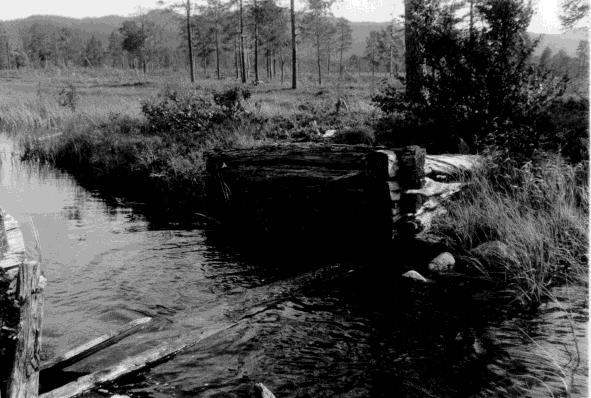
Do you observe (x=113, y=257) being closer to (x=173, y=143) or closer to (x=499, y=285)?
(x=499, y=285)

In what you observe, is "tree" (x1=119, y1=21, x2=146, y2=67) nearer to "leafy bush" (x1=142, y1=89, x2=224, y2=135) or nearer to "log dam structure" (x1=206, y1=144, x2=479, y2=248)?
"leafy bush" (x1=142, y1=89, x2=224, y2=135)

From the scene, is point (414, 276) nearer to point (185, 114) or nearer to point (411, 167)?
point (411, 167)

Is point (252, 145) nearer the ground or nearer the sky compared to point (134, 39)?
nearer the ground

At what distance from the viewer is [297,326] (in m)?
5.05

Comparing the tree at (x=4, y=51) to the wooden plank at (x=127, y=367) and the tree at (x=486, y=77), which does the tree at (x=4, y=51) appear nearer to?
the tree at (x=486, y=77)

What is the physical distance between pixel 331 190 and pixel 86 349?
442cm

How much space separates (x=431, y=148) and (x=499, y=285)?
449 cm

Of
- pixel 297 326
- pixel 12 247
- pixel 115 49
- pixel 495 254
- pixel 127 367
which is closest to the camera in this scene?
pixel 12 247

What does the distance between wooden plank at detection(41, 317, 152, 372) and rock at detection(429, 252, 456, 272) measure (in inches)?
139

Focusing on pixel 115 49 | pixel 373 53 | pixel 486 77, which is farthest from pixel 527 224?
pixel 115 49

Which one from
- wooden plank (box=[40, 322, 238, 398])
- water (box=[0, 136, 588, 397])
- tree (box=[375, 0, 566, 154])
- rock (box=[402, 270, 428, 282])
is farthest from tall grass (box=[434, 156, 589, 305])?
wooden plank (box=[40, 322, 238, 398])

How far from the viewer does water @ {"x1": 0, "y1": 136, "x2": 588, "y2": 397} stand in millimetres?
4000

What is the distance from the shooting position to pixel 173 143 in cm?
1349

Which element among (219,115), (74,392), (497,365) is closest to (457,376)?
(497,365)
